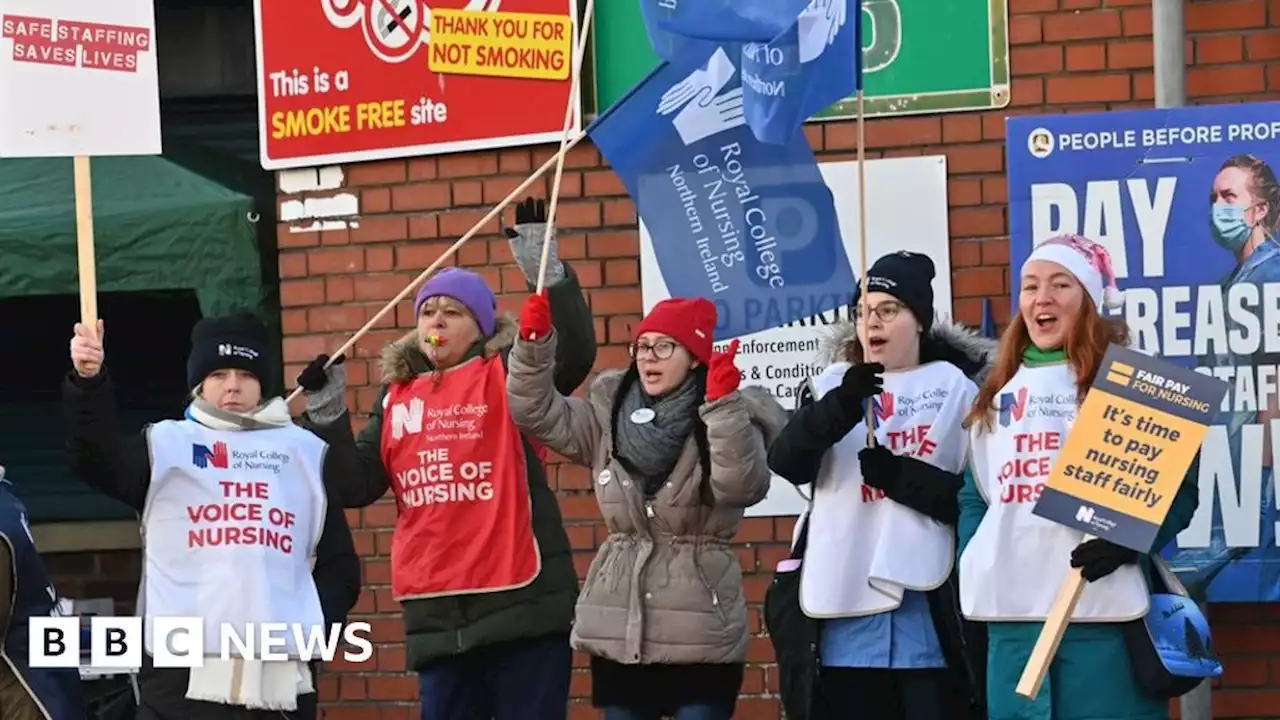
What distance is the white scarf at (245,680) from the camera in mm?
5445

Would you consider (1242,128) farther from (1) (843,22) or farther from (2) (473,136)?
(2) (473,136)

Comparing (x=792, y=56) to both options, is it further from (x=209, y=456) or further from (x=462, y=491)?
(x=209, y=456)

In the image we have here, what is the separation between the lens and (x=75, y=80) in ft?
19.2

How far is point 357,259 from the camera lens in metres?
7.69

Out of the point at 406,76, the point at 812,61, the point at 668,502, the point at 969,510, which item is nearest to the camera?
the point at 969,510

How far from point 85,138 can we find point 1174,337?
10.3ft

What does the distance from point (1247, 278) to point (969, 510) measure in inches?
57.0

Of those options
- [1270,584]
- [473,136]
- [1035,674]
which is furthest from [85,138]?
[1270,584]

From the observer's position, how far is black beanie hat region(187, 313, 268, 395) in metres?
5.69

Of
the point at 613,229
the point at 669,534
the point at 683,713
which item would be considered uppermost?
the point at 613,229

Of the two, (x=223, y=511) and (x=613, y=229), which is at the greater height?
(x=613, y=229)

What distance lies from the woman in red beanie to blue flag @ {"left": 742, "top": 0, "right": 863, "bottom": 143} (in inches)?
24.2

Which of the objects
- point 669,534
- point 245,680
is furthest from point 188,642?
point 669,534

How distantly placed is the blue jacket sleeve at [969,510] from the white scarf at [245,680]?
1.72 metres
